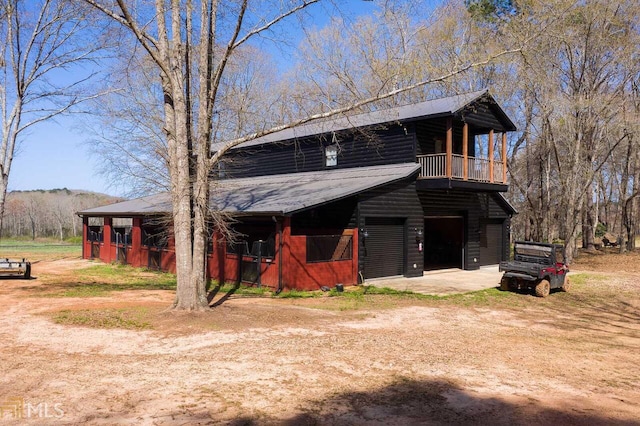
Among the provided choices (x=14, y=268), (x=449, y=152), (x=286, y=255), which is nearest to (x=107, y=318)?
(x=286, y=255)

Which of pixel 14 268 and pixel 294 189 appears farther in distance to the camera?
pixel 294 189

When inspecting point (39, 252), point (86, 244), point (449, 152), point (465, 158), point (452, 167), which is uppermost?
point (449, 152)

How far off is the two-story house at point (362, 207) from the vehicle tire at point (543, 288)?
545 cm

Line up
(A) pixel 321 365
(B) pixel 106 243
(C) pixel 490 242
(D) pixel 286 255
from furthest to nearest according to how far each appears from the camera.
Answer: (B) pixel 106 243 → (C) pixel 490 242 → (D) pixel 286 255 → (A) pixel 321 365

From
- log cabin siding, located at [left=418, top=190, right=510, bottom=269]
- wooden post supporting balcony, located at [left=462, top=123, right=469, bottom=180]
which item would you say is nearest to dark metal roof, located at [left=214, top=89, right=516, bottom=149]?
wooden post supporting balcony, located at [left=462, top=123, right=469, bottom=180]

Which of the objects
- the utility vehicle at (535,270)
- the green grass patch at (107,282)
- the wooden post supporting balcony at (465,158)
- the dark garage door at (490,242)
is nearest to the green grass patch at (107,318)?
the green grass patch at (107,282)

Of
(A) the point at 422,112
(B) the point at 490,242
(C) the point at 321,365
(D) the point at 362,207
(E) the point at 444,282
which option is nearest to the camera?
(C) the point at 321,365

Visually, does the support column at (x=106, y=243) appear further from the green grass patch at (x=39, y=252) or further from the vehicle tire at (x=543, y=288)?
the vehicle tire at (x=543, y=288)

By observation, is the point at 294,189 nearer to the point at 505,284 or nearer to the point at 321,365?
the point at 505,284

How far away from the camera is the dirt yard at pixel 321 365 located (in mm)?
5742

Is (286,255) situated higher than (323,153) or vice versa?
(323,153)

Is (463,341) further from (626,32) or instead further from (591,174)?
(626,32)

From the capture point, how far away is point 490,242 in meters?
24.7

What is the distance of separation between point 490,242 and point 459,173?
615cm
